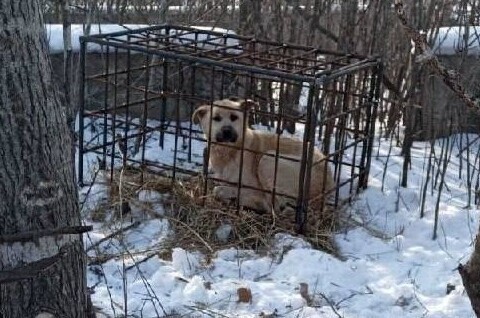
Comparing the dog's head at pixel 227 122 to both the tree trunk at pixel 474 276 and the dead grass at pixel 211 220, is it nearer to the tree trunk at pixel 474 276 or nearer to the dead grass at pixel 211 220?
the dead grass at pixel 211 220

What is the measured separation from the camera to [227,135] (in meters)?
6.15

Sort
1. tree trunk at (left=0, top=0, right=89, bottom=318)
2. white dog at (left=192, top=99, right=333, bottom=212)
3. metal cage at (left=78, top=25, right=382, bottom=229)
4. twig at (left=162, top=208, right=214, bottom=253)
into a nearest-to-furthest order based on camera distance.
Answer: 1. tree trunk at (left=0, top=0, right=89, bottom=318)
2. twig at (left=162, top=208, right=214, bottom=253)
3. metal cage at (left=78, top=25, right=382, bottom=229)
4. white dog at (left=192, top=99, right=333, bottom=212)

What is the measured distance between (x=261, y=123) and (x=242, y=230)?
278 cm

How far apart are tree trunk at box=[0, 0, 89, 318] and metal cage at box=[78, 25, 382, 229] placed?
2.71m

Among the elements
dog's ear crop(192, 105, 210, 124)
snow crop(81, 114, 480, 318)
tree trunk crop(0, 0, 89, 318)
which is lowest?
snow crop(81, 114, 480, 318)

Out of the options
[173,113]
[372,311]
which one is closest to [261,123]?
[173,113]

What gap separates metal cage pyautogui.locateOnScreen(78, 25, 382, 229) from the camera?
18.4 ft

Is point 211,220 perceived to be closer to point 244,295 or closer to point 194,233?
point 194,233

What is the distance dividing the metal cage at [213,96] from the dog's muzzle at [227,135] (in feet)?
0.48

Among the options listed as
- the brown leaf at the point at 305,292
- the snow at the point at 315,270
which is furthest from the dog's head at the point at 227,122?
the brown leaf at the point at 305,292

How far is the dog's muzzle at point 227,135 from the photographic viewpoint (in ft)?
20.1

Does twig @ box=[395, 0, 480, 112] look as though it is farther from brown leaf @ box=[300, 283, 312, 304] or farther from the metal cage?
the metal cage

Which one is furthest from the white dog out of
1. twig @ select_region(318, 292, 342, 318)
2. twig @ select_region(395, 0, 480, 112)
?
twig @ select_region(395, 0, 480, 112)

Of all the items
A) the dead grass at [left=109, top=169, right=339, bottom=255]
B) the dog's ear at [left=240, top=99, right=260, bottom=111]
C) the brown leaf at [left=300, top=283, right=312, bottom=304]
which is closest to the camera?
the brown leaf at [left=300, top=283, right=312, bottom=304]
